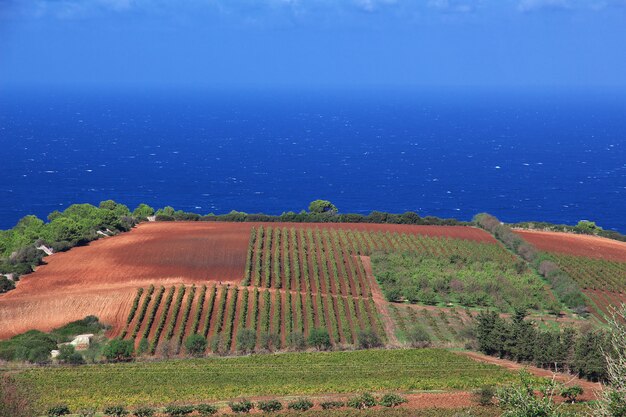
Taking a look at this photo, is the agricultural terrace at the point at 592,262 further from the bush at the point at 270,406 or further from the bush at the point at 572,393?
the bush at the point at 270,406

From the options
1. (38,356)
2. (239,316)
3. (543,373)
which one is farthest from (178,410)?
(543,373)

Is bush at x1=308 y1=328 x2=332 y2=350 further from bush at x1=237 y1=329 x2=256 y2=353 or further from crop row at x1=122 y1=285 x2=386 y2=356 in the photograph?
bush at x1=237 y1=329 x2=256 y2=353

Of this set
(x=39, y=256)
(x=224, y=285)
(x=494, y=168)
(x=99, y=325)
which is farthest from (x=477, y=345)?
(x=494, y=168)

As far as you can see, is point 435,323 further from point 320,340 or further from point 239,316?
point 239,316

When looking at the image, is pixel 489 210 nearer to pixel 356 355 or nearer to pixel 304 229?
pixel 304 229

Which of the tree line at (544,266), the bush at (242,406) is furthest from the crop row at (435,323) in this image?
the bush at (242,406)

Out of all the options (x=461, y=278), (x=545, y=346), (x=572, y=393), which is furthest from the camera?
(x=461, y=278)
